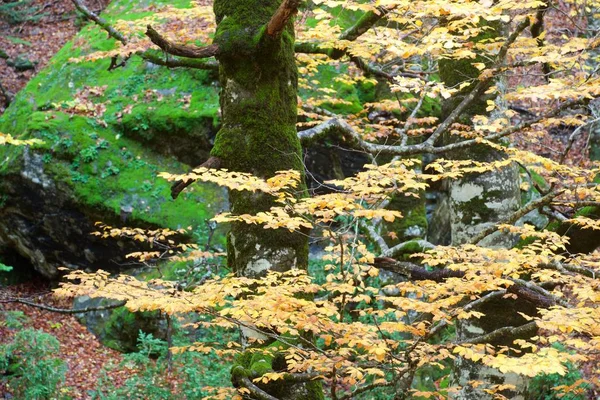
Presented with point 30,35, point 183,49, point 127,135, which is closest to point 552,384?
point 183,49

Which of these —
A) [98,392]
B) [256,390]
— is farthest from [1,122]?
[256,390]

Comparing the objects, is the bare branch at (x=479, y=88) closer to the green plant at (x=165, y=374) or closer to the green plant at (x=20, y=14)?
the green plant at (x=165, y=374)

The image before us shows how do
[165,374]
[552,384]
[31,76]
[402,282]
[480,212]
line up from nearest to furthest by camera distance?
[402,282] → [480,212] → [552,384] → [165,374] → [31,76]

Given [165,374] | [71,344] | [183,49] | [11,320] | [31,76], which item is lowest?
[71,344]

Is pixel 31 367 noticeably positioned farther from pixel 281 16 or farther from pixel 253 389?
pixel 281 16

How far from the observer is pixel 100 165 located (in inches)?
366

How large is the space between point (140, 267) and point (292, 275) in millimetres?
5978

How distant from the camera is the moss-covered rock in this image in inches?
355

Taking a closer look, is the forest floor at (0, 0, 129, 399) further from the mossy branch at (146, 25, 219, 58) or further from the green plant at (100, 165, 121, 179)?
the mossy branch at (146, 25, 219, 58)

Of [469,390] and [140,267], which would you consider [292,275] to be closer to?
[469,390]

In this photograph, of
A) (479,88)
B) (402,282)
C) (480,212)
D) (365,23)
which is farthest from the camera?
(480,212)

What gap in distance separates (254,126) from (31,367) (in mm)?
5004

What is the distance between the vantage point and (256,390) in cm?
326

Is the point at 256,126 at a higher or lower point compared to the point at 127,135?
higher
